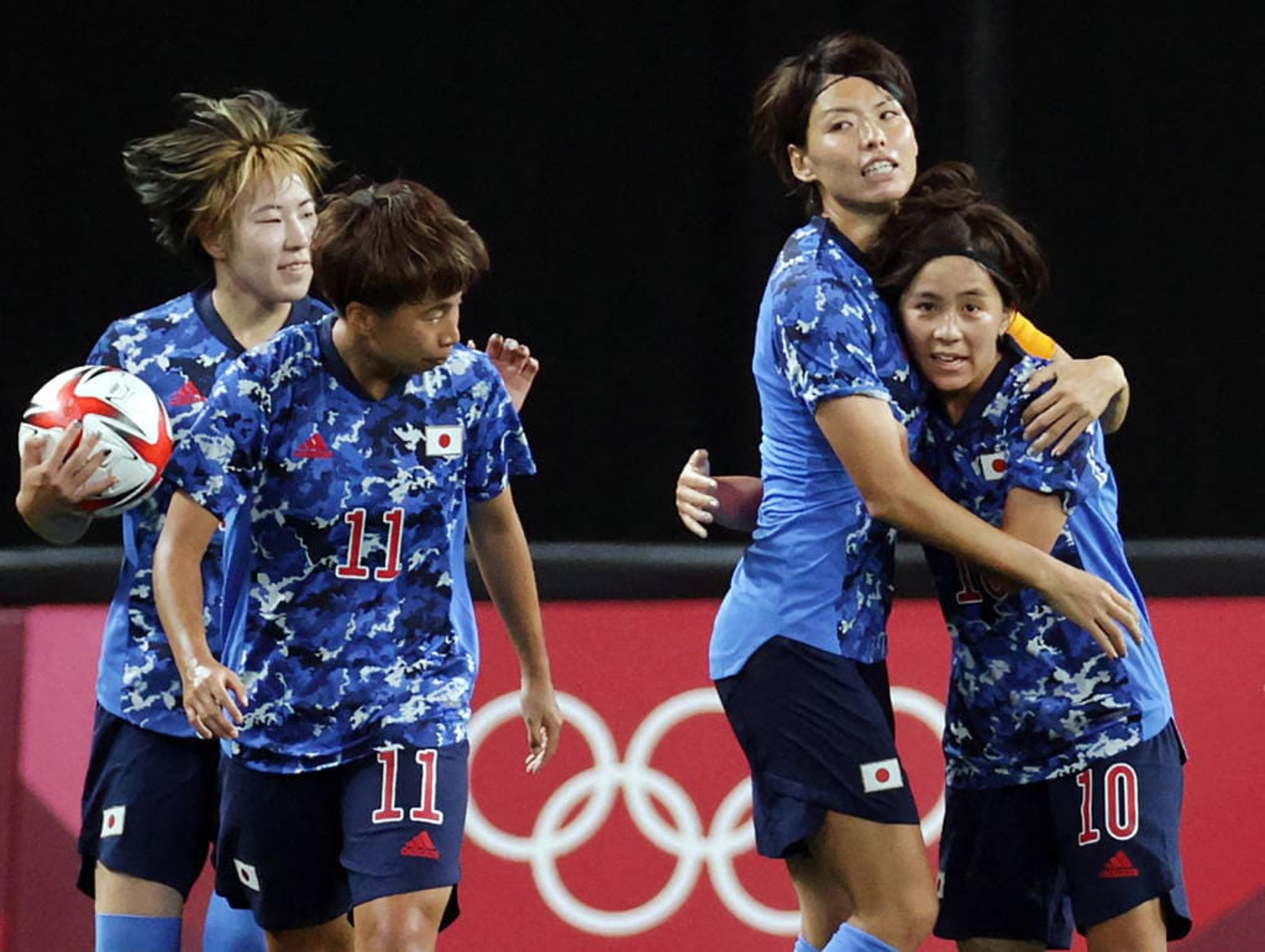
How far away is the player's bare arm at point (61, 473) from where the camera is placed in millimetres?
3900

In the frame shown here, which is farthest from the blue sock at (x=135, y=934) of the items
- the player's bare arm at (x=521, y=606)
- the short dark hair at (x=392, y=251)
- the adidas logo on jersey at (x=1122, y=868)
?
the adidas logo on jersey at (x=1122, y=868)

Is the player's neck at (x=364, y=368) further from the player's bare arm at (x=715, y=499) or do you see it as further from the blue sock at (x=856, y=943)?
the blue sock at (x=856, y=943)

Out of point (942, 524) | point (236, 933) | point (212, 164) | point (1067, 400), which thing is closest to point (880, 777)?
point (942, 524)

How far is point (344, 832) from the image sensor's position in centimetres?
389

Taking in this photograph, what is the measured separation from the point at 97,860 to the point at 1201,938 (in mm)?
2426

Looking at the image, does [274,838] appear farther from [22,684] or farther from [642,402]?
[642,402]

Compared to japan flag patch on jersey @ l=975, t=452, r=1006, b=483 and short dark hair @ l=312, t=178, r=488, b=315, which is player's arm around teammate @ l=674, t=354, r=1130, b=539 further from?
short dark hair @ l=312, t=178, r=488, b=315

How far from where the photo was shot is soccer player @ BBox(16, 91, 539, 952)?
169 inches

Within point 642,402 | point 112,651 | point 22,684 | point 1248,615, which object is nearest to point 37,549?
point 22,684

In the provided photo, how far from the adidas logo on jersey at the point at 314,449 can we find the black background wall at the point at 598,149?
1854mm

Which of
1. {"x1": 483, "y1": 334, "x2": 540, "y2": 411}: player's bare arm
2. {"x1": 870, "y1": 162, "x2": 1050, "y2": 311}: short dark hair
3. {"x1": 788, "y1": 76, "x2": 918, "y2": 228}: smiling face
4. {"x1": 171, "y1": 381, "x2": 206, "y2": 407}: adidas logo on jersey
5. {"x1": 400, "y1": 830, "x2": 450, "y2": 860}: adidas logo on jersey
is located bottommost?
{"x1": 400, "y1": 830, "x2": 450, "y2": 860}: adidas logo on jersey

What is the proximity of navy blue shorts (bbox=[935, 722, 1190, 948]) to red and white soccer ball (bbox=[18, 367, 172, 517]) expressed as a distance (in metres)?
1.47

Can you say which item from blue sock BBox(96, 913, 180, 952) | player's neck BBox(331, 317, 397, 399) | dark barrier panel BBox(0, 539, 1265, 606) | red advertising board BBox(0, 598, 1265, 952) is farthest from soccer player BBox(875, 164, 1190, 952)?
blue sock BBox(96, 913, 180, 952)

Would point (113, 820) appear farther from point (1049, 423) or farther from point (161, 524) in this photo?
point (1049, 423)
